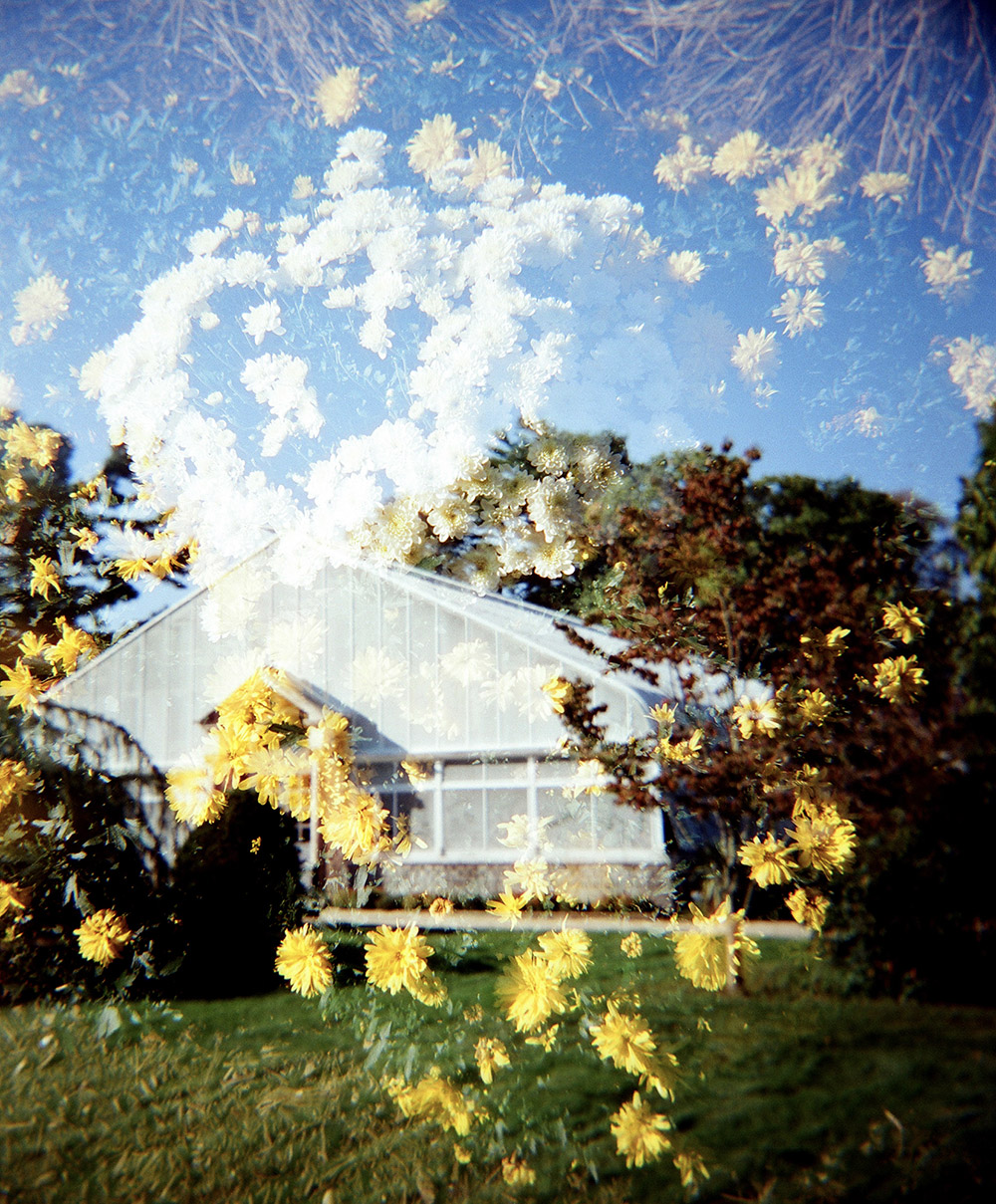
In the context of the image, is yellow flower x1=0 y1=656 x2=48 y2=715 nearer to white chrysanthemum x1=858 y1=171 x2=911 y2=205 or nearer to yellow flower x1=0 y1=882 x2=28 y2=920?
yellow flower x1=0 y1=882 x2=28 y2=920

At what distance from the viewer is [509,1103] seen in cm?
232

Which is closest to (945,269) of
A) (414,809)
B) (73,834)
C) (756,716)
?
(756,716)

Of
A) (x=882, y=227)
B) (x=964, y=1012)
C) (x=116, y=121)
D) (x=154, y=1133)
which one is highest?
(x=116, y=121)

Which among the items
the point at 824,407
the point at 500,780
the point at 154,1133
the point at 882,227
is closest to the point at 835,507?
the point at 824,407

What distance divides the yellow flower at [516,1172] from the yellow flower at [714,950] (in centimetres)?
104

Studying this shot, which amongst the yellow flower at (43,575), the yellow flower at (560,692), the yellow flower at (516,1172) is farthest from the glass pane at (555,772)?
the yellow flower at (43,575)

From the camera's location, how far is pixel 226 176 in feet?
10.7

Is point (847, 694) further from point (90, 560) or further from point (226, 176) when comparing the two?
point (90, 560)

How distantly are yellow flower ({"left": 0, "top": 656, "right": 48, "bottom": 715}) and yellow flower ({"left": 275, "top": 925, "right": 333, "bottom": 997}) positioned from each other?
1785 mm

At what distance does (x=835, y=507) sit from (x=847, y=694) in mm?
779

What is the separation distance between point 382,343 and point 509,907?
273 cm

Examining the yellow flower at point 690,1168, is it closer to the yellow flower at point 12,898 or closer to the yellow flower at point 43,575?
the yellow flower at point 12,898

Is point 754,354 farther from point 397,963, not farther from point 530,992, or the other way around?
point 397,963

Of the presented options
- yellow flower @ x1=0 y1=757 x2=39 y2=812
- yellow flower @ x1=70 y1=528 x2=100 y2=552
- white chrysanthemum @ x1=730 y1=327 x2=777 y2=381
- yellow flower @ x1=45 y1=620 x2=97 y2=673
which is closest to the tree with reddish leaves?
white chrysanthemum @ x1=730 y1=327 x2=777 y2=381
